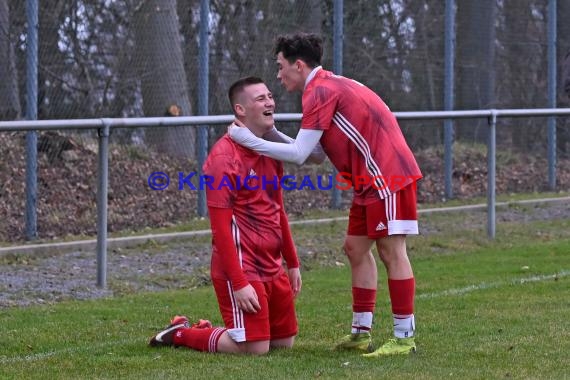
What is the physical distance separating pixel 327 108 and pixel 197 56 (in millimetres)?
6660

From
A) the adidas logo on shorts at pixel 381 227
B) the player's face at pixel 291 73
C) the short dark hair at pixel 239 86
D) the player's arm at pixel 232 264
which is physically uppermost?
the player's face at pixel 291 73

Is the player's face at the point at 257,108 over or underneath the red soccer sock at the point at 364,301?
over

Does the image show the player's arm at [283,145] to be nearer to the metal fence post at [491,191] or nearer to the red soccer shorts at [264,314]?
the red soccer shorts at [264,314]

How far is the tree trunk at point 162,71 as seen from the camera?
12.9 m

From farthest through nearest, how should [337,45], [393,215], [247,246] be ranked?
[337,45]
[247,246]
[393,215]

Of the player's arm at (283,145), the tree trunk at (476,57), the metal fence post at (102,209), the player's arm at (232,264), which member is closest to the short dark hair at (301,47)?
the player's arm at (283,145)

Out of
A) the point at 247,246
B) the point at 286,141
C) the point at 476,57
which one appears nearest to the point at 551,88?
the point at 476,57

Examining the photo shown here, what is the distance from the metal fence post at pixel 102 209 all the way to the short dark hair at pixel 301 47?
2.85 meters

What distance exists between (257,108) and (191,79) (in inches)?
257

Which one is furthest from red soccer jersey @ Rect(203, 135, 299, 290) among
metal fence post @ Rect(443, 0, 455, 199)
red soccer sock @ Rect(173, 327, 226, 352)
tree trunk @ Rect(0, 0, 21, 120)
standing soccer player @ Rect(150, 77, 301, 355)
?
metal fence post @ Rect(443, 0, 455, 199)

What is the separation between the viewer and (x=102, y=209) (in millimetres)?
9328

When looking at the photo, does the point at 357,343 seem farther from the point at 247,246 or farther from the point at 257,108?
the point at 257,108

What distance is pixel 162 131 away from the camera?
13219 millimetres

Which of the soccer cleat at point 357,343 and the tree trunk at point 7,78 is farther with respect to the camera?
the tree trunk at point 7,78
